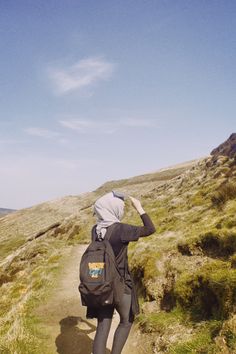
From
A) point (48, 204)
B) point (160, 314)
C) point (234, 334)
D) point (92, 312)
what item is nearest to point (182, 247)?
point (160, 314)

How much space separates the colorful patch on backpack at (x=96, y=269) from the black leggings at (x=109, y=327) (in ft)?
2.32

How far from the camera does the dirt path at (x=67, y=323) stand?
9.15 metres

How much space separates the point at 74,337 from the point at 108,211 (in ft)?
17.3

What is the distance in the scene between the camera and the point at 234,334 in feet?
22.3

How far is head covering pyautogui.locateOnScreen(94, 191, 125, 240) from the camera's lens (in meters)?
6.23

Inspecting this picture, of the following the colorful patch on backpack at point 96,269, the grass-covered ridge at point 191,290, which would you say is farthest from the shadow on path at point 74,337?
the colorful patch on backpack at point 96,269

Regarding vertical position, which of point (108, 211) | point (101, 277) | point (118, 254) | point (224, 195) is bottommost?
point (224, 195)

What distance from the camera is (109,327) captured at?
20.2ft

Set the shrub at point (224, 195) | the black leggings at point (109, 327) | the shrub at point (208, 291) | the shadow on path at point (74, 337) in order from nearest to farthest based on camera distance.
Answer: the black leggings at point (109, 327) → the shrub at point (208, 291) → the shadow on path at point (74, 337) → the shrub at point (224, 195)

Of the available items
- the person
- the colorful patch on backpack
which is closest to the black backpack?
the colorful patch on backpack

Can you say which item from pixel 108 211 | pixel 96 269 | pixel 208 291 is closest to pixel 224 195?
pixel 208 291

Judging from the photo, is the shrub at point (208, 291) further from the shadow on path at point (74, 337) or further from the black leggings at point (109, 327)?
the black leggings at point (109, 327)

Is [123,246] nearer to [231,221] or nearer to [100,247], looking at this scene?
[100,247]

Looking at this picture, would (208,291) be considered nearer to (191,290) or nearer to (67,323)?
(191,290)
